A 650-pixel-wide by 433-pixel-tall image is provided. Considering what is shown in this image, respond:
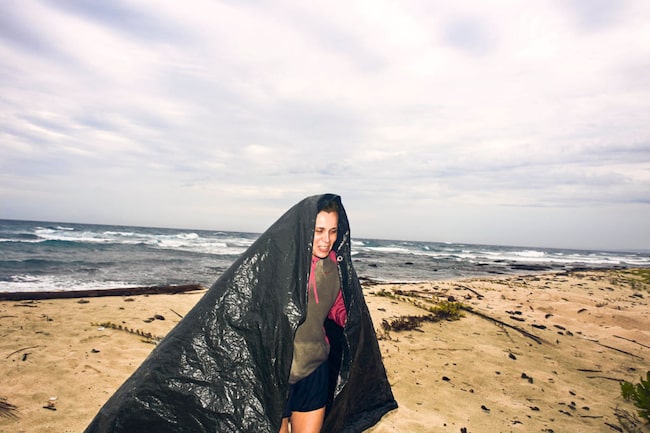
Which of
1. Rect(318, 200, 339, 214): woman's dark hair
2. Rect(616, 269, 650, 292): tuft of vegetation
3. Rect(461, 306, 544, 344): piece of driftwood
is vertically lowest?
Rect(461, 306, 544, 344): piece of driftwood

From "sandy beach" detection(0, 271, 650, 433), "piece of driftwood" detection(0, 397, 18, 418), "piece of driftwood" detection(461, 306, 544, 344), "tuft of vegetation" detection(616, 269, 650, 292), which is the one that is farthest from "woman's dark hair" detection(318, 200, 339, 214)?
"tuft of vegetation" detection(616, 269, 650, 292)

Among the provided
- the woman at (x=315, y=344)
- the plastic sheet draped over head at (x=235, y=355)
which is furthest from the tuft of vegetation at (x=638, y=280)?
the plastic sheet draped over head at (x=235, y=355)

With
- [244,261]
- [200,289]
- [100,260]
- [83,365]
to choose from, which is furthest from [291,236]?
[100,260]

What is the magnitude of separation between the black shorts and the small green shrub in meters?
4.38

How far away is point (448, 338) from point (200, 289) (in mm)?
8178

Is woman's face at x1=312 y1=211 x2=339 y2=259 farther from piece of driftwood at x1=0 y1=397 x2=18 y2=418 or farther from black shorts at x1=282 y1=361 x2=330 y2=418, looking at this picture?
piece of driftwood at x1=0 y1=397 x2=18 y2=418

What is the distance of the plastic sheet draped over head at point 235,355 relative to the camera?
226 centimetres

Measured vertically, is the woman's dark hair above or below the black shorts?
above

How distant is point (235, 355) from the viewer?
7.79 feet

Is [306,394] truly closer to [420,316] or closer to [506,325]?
[420,316]

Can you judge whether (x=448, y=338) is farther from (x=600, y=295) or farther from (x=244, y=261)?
(x=600, y=295)

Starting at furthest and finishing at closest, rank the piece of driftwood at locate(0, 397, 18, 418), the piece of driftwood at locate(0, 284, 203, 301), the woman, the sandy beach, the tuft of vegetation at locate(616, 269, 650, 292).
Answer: the tuft of vegetation at locate(616, 269, 650, 292)
the piece of driftwood at locate(0, 284, 203, 301)
the sandy beach
the piece of driftwood at locate(0, 397, 18, 418)
the woman

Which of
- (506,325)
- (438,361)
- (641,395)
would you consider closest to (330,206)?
(438,361)

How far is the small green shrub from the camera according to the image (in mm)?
4216
